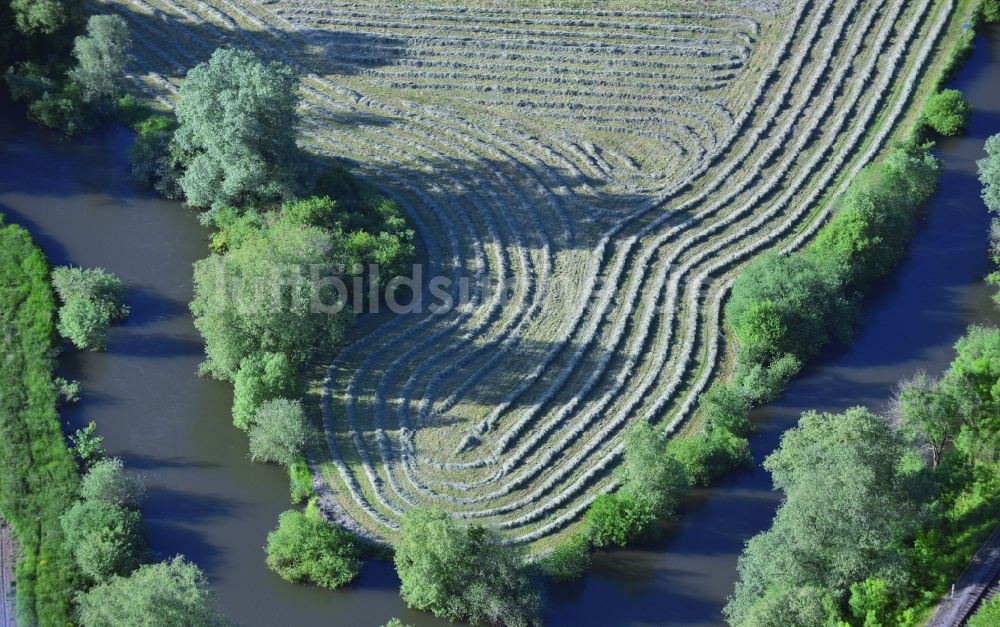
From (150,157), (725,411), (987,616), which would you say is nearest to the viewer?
(987,616)

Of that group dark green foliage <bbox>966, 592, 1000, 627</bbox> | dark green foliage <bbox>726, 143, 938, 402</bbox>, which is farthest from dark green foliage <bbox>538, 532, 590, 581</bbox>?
dark green foliage <bbox>966, 592, 1000, 627</bbox>

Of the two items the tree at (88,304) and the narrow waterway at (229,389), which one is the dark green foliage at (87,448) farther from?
the tree at (88,304)

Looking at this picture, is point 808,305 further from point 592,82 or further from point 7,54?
point 7,54

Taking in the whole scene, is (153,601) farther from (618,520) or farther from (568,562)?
(618,520)

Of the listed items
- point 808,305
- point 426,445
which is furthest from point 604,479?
point 808,305

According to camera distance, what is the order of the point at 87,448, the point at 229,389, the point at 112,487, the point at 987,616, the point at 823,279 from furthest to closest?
the point at 823,279
the point at 229,389
the point at 87,448
the point at 112,487
the point at 987,616

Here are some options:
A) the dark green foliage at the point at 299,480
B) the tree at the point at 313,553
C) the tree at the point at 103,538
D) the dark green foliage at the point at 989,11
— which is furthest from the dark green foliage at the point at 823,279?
the tree at the point at 103,538

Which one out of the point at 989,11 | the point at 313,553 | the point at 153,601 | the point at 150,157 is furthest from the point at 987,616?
the point at 150,157
